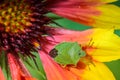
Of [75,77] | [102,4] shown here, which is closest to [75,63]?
[75,77]

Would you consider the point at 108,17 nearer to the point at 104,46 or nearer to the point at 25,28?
the point at 104,46

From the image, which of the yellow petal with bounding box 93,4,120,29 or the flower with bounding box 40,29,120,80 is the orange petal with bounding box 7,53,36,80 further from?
the yellow petal with bounding box 93,4,120,29

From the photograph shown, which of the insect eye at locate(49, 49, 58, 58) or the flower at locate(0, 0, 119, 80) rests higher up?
the flower at locate(0, 0, 119, 80)

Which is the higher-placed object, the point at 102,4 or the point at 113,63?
the point at 102,4

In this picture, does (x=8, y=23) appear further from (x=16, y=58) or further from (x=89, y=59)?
(x=89, y=59)

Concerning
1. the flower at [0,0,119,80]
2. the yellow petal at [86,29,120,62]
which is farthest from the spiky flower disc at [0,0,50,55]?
the yellow petal at [86,29,120,62]

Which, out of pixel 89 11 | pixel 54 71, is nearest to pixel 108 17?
pixel 89 11
